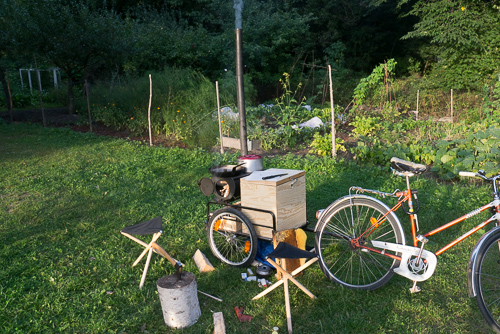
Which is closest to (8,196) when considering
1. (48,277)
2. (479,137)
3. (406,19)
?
(48,277)

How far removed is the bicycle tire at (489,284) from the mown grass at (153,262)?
0.44 feet

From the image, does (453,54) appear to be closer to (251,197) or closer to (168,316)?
(251,197)

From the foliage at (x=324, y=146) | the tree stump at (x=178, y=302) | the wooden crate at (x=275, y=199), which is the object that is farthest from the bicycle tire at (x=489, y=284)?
the foliage at (x=324, y=146)

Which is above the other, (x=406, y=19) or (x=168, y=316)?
(x=406, y=19)

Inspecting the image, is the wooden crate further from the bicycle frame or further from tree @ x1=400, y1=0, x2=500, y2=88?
tree @ x1=400, y1=0, x2=500, y2=88

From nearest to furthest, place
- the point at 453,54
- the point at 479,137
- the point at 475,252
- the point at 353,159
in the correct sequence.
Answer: the point at 475,252, the point at 479,137, the point at 353,159, the point at 453,54

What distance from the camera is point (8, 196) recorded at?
5.70 meters

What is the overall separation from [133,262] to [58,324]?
0.94 m

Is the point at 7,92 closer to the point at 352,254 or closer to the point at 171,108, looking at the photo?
the point at 171,108

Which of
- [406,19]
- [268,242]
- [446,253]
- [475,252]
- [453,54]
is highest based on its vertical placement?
[406,19]

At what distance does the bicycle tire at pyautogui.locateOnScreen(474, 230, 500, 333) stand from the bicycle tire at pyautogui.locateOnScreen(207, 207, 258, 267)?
1.63m

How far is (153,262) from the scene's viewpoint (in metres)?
3.73

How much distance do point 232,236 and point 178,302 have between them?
3.46 ft

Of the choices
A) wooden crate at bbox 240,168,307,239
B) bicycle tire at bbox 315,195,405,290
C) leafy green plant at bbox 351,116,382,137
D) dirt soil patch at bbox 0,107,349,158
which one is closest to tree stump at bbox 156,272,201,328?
wooden crate at bbox 240,168,307,239
